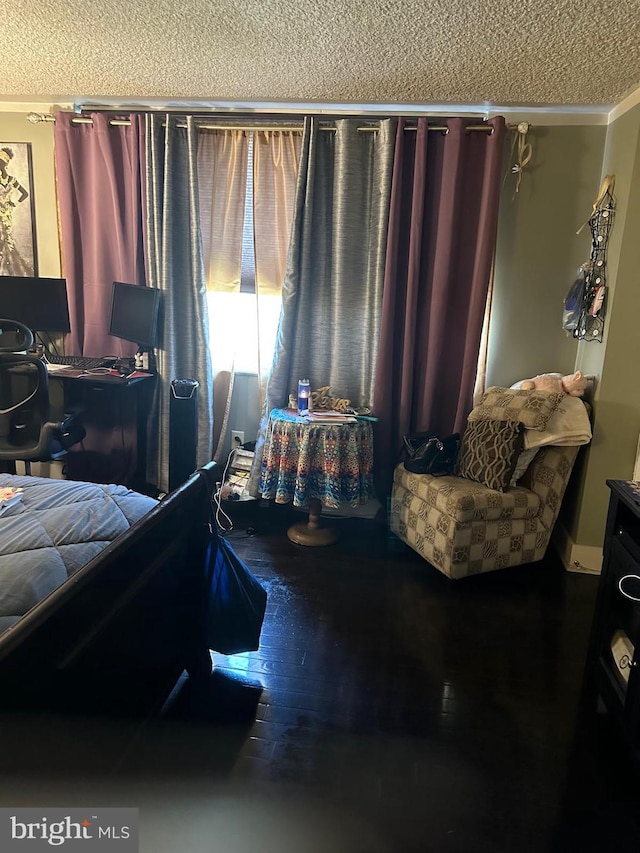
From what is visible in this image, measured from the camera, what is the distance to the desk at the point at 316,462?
295 centimetres

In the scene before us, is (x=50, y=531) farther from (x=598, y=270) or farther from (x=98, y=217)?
(x=598, y=270)

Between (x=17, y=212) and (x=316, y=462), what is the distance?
2.51 metres

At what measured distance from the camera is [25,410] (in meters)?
2.85

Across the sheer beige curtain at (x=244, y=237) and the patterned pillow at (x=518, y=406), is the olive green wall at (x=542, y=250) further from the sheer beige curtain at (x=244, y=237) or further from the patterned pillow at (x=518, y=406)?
the sheer beige curtain at (x=244, y=237)

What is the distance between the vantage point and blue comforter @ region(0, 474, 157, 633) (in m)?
1.20

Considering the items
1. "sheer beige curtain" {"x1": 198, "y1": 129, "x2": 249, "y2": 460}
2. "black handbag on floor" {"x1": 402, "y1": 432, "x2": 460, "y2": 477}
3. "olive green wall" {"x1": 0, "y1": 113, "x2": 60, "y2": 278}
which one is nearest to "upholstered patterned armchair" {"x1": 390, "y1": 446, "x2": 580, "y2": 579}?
"black handbag on floor" {"x1": 402, "y1": 432, "x2": 460, "y2": 477}

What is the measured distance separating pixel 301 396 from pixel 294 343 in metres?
0.35

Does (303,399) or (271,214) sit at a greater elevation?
(271,214)

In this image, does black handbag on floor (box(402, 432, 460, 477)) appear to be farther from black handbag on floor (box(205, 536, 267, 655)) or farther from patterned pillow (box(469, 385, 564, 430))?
black handbag on floor (box(205, 536, 267, 655))

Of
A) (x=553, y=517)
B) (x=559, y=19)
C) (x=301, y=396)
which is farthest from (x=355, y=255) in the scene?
(x=553, y=517)

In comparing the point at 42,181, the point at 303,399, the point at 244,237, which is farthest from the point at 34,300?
the point at 303,399

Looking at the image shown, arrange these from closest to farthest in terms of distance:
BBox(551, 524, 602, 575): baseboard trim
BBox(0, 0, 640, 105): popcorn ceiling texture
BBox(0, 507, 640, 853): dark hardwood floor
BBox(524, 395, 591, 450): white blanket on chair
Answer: BBox(0, 507, 640, 853): dark hardwood floor → BBox(0, 0, 640, 105): popcorn ceiling texture → BBox(524, 395, 591, 450): white blanket on chair → BBox(551, 524, 602, 575): baseboard trim

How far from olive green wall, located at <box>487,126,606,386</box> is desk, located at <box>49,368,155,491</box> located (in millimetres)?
2107

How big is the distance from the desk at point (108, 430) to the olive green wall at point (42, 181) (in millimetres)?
863
